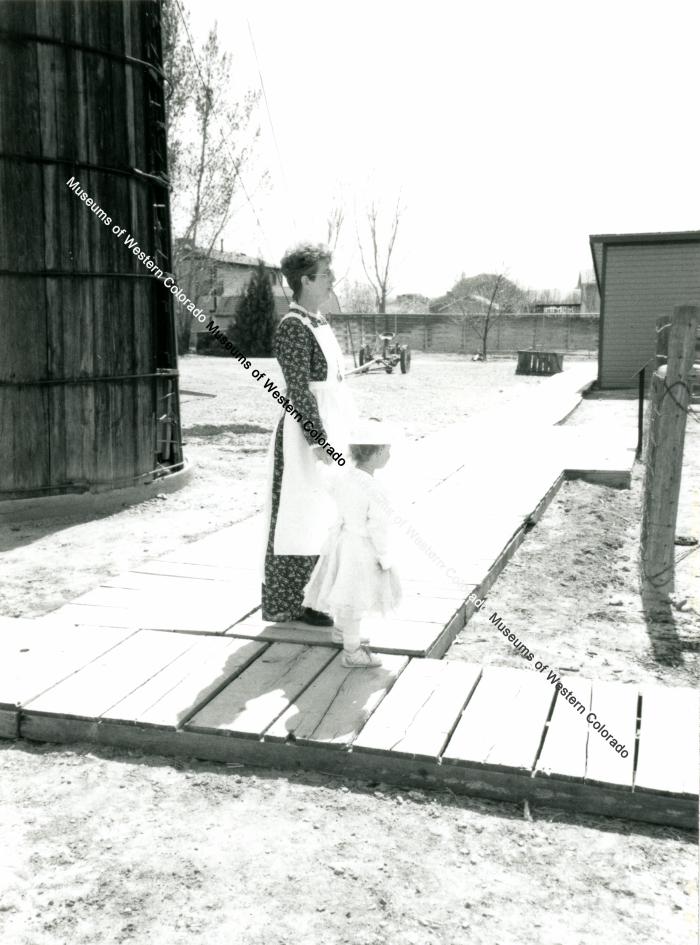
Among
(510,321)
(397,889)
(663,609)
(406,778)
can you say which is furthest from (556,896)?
(510,321)

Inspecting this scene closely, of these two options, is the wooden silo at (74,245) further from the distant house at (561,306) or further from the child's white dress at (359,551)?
the distant house at (561,306)

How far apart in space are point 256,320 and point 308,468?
110ft

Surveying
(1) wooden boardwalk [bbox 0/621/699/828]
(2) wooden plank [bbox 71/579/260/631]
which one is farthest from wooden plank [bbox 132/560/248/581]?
(1) wooden boardwalk [bbox 0/621/699/828]

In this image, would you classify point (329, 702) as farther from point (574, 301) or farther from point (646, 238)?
point (574, 301)

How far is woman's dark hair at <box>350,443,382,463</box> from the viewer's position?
3727 mm

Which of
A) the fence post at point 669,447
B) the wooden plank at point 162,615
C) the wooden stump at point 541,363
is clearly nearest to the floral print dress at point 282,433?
the wooden plank at point 162,615

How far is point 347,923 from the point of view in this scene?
2436 mm

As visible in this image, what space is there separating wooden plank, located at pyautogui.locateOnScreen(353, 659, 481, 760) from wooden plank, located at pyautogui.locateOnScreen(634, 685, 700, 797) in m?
0.64

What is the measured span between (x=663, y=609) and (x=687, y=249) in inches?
673

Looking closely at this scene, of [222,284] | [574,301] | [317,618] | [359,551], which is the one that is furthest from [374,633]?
[574,301]

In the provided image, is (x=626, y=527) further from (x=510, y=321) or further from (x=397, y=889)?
(x=510, y=321)

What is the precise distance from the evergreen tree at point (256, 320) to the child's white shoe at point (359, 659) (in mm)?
33331

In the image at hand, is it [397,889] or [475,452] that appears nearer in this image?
[397,889]

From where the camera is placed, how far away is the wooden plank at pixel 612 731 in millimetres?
3014
